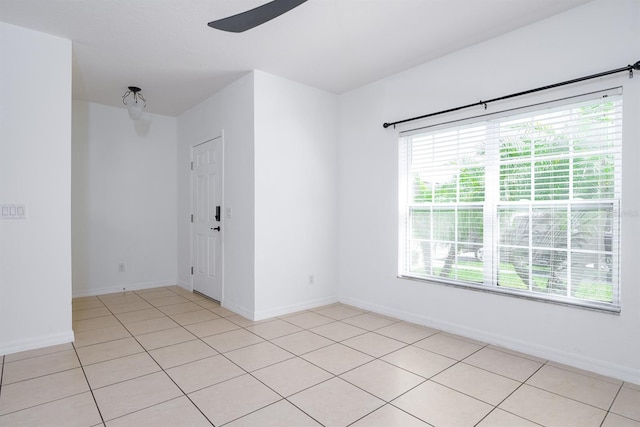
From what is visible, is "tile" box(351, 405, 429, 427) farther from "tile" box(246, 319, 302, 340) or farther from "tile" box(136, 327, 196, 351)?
"tile" box(136, 327, 196, 351)

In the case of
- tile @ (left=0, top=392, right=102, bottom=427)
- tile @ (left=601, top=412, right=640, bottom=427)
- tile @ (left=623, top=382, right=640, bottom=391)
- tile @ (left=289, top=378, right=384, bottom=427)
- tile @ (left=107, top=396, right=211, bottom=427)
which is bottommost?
tile @ (left=601, top=412, right=640, bottom=427)

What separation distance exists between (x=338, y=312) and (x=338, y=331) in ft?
2.04

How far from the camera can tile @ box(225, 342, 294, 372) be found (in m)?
2.54

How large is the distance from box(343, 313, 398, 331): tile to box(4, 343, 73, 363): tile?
2510 millimetres

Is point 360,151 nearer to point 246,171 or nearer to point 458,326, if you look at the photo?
point 246,171

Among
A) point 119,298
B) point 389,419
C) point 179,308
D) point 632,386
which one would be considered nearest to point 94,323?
point 179,308

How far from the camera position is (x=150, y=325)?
3418 mm

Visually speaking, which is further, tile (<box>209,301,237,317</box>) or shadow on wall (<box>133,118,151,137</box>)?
shadow on wall (<box>133,118,151,137</box>)

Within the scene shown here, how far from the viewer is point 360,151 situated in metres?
4.08

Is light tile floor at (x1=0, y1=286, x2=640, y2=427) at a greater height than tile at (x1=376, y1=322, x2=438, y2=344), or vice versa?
light tile floor at (x1=0, y1=286, x2=640, y2=427)

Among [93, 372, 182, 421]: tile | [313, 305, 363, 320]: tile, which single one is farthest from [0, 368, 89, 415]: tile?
[313, 305, 363, 320]: tile

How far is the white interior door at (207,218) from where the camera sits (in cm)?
425

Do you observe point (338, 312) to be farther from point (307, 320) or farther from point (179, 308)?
point (179, 308)

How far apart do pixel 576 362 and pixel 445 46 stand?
276 centimetres
